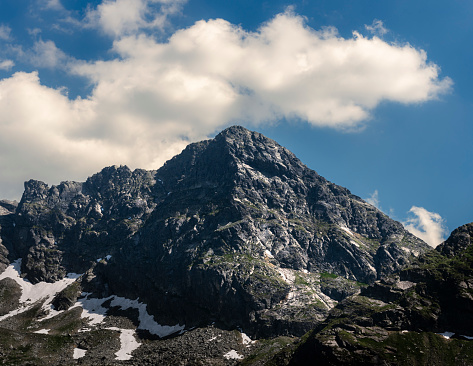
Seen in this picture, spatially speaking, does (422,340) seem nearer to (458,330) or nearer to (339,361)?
(458,330)

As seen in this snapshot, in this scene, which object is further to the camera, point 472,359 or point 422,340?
point 422,340

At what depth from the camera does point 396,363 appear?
173625mm

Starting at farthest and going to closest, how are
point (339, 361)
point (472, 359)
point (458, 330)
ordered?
point (458, 330)
point (339, 361)
point (472, 359)

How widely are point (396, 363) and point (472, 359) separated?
3307 cm

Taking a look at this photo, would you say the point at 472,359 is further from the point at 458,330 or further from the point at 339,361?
the point at 339,361

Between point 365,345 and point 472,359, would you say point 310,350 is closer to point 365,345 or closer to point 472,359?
point 365,345

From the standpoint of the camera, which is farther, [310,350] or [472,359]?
[310,350]

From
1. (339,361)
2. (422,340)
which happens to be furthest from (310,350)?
(422,340)

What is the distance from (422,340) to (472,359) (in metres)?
25.6

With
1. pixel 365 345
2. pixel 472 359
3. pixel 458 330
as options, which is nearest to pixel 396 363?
pixel 365 345

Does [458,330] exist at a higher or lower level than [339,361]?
higher

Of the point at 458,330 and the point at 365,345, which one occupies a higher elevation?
the point at 458,330

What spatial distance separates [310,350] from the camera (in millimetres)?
199250

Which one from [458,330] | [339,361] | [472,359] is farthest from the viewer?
[458,330]
